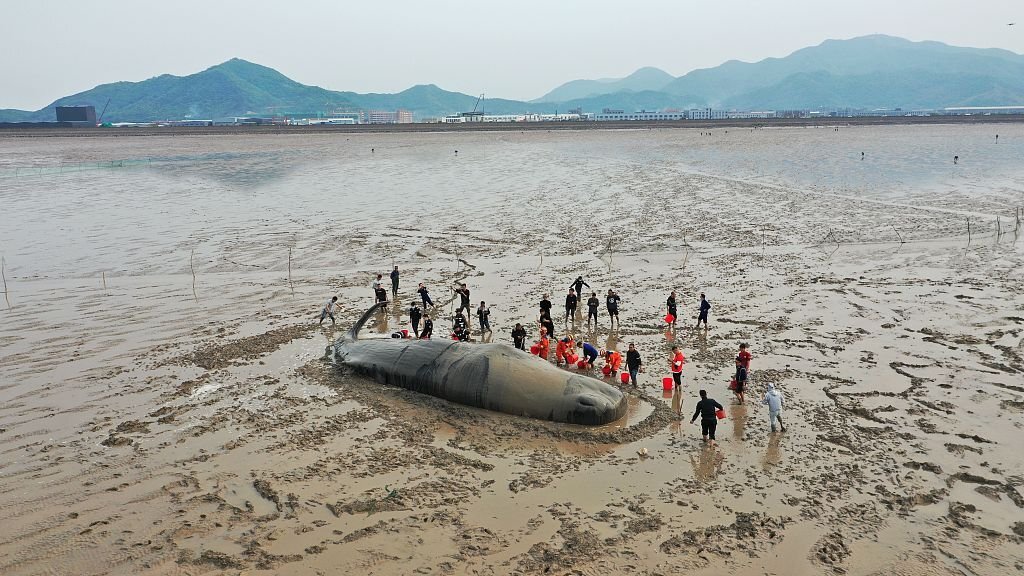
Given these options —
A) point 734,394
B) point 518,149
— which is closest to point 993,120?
point 518,149

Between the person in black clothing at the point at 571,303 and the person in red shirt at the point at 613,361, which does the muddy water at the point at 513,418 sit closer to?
the person in black clothing at the point at 571,303

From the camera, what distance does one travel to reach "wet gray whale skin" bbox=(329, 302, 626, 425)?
45.1ft

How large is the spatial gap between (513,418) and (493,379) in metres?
0.97

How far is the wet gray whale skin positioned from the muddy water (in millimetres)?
433

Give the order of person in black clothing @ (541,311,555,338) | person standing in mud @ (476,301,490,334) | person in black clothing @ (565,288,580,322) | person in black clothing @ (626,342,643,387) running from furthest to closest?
person in black clothing @ (565,288,580,322)
person standing in mud @ (476,301,490,334)
person in black clothing @ (541,311,555,338)
person in black clothing @ (626,342,643,387)

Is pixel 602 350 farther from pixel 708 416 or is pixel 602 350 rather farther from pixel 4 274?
pixel 4 274

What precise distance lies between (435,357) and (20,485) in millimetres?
7886

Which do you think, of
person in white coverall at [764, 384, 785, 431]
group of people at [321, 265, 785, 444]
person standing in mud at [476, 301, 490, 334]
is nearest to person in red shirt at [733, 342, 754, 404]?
group of people at [321, 265, 785, 444]

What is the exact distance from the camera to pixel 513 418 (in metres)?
14.0

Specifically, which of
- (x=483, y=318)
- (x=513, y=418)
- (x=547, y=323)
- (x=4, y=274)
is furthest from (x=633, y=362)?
(x=4, y=274)

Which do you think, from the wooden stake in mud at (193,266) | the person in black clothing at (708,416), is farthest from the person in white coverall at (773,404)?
the wooden stake in mud at (193,266)

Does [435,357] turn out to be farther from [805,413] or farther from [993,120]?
[993,120]

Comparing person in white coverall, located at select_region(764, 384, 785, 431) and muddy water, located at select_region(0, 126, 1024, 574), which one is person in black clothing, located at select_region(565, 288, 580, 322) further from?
person in white coverall, located at select_region(764, 384, 785, 431)

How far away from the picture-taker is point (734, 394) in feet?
48.3
